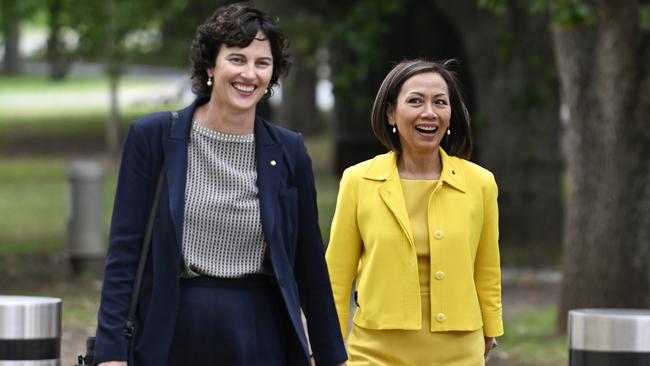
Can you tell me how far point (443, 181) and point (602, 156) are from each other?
7.59 metres

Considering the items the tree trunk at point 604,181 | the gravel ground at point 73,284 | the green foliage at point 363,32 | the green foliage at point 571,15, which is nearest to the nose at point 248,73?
the green foliage at point 571,15

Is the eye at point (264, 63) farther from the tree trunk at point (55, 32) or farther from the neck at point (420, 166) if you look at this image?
the tree trunk at point (55, 32)

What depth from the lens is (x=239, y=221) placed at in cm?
496

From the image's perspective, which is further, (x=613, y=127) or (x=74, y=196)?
(x=74, y=196)

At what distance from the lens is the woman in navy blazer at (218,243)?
4883 millimetres

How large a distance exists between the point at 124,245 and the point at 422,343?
1.15 metres

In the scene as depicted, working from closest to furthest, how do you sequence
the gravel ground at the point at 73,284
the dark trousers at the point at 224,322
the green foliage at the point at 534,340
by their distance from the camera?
the dark trousers at the point at 224,322
the green foliage at the point at 534,340
the gravel ground at the point at 73,284

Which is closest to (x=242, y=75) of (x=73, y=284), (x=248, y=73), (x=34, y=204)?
(x=248, y=73)

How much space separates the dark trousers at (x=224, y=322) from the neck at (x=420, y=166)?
883mm

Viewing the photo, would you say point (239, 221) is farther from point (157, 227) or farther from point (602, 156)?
point (602, 156)

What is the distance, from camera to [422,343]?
5535 mm

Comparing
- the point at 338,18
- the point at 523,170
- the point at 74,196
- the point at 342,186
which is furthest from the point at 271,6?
the point at 342,186

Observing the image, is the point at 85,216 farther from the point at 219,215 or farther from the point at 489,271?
the point at 219,215

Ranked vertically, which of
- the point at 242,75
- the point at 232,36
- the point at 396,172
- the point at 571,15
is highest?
the point at 571,15
